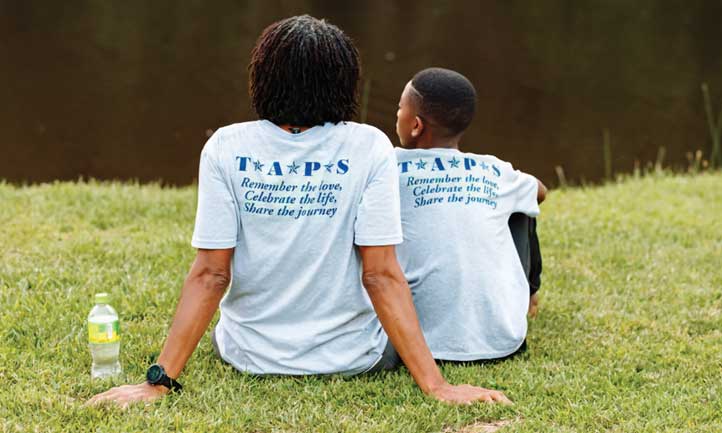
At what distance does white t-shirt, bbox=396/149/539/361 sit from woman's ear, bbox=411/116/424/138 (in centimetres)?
7

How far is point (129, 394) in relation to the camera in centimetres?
327

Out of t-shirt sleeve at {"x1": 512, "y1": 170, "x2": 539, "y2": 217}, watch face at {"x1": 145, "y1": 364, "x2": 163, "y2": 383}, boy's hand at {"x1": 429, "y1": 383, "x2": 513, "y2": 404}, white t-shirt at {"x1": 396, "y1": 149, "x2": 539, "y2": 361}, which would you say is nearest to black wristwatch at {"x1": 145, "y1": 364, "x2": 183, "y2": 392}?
watch face at {"x1": 145, "y1": 364, "x2": 163, "y2": 383}

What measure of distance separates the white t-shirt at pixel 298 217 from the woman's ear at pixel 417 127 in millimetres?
448

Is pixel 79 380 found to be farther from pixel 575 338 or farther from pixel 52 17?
pixel 52 17

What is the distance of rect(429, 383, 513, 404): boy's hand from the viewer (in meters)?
3.34

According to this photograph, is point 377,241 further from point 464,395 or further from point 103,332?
point 103,332

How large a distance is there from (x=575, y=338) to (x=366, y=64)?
1010cm

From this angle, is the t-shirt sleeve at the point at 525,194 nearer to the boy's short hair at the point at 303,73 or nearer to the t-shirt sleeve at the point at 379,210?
the t-shirt sleeve at the point at 379,210

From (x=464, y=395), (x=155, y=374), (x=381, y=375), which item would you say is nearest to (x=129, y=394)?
(x=155, y=374)

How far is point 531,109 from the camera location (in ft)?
41.8

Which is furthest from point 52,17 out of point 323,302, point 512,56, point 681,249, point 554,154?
point 323,302

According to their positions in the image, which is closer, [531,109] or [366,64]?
[531,109]

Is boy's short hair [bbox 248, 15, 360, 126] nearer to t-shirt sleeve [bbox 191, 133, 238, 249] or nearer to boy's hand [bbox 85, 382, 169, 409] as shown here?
t-shirt sleeve [bbox 191, 133, 238, 249]

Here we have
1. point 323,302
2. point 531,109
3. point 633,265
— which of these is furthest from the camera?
point 531,109
